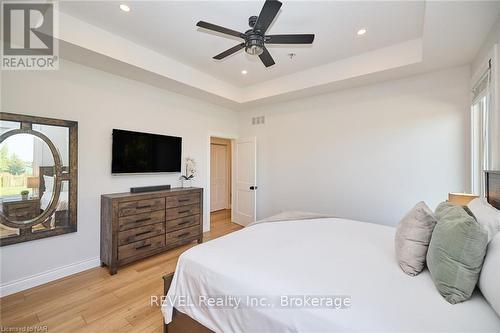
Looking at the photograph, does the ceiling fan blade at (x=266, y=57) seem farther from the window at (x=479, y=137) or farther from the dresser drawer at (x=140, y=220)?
the dresser drawer at (x=140, y=220)

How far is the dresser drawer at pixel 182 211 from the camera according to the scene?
3.44 m

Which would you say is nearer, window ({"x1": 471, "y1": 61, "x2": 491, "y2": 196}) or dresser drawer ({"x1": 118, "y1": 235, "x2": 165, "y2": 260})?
window ({"x1": 471, "y1": 61, "x2": 491, "y2": 196})

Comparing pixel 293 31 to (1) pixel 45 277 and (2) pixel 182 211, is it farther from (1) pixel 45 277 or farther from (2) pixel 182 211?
(1) pixel 45 277

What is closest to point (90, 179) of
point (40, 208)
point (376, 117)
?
point (40, 208)

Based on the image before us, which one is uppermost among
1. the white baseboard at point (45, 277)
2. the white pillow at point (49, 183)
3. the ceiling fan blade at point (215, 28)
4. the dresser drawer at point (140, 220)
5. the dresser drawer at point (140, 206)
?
the ceiling fan blade at point (215, 28)

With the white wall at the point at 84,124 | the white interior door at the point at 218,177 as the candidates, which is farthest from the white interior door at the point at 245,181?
the white wall at the point at 84,124

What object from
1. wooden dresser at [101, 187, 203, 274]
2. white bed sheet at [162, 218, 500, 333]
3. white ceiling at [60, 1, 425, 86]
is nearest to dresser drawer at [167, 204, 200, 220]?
wooden dresser at [101, 187, 203, 274]

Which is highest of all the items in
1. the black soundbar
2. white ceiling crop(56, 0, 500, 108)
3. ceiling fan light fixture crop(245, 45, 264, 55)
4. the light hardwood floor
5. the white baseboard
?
white ceiling crop(56, 0, 500, 108)

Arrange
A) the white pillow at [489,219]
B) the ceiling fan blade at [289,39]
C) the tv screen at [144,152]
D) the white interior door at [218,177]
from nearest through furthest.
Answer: the white pillow at [489,219]
the ceiling fan blade at [289,39]
the tv screen at [144,152]
the white interior door at [218,177]

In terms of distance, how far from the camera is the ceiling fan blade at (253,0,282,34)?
160cm

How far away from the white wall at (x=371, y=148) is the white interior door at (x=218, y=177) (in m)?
2.25

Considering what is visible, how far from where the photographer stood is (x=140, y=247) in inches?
120

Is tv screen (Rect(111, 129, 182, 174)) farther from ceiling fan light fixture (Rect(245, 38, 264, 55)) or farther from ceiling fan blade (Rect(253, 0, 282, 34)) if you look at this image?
ceiling fan blade (Rect(253, 0, 282, 34))

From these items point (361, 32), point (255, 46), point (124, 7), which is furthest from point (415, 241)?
point (124, 7)
